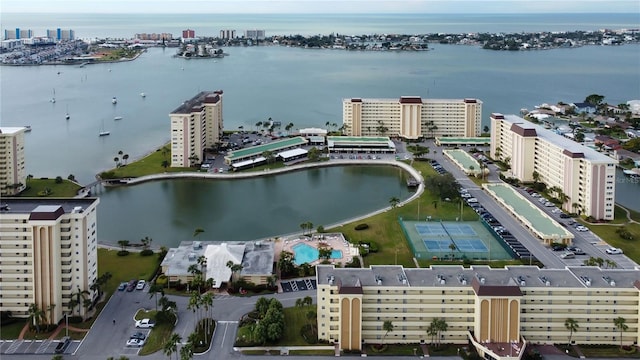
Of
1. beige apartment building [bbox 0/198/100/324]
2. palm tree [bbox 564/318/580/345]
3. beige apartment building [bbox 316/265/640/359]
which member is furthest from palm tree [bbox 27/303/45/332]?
palm tree [bbox 564/318/580/345]

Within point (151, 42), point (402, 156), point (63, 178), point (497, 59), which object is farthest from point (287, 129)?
point (151, 42)

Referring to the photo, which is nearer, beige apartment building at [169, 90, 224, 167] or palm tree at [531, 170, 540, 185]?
palm tree at [531, 170, 540, 185]

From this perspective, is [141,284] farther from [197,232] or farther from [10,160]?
[10,160]

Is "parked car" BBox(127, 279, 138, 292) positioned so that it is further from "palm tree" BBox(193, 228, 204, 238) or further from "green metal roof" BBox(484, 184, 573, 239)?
"green metal roof" BBox(484, 184, 573, 239)

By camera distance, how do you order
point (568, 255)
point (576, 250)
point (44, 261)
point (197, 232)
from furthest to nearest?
point (197, 232) < point (576, 250) < point (568, 255) < point (44, 261)

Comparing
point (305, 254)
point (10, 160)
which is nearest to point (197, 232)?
point (305, 254)

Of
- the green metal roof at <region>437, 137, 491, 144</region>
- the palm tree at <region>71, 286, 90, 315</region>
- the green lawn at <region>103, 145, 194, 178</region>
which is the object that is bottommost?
the palm tree at <region>71, 286, 90, 315</region>
